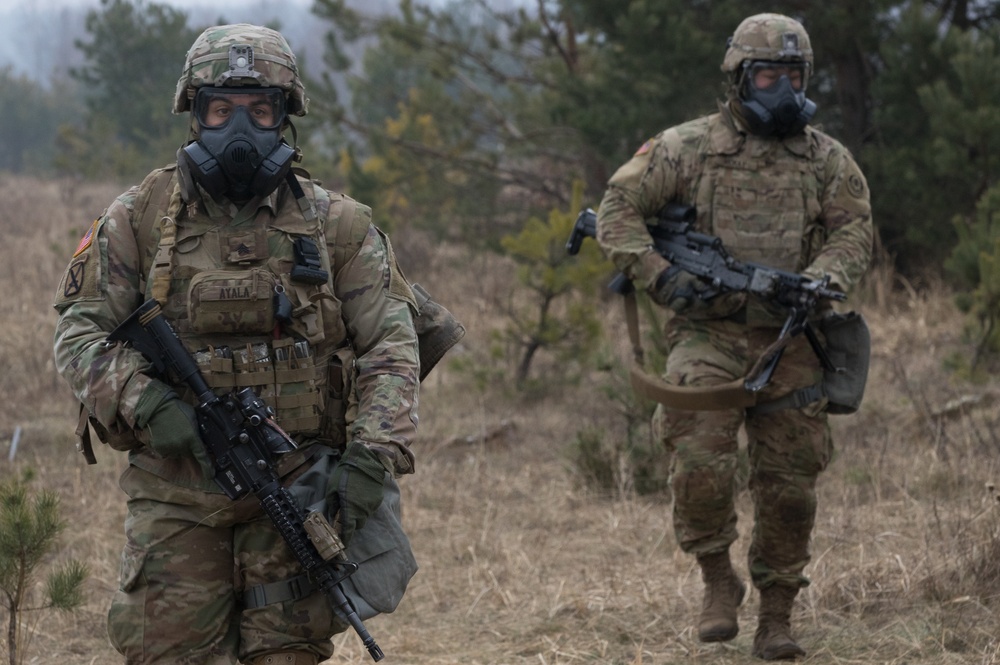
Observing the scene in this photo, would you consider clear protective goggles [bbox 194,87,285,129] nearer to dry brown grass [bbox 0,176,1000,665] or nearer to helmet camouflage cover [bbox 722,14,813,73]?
dry brown grass [bbox 0,176,1000,665]

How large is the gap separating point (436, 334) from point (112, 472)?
402 cm

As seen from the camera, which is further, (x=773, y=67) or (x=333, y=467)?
(x=773, y=67)

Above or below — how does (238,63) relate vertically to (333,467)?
above

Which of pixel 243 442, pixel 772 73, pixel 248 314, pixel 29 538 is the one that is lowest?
pixel 29 538

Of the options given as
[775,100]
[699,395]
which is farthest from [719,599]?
[775,100]

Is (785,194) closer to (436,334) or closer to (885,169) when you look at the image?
(436,334)

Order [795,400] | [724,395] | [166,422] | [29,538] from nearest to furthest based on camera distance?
[166,422] < [29,538] < [724,395] < [795,400]

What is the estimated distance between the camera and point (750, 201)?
459 centimetres

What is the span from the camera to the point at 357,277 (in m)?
3.25

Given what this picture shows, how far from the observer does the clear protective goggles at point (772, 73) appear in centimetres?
461

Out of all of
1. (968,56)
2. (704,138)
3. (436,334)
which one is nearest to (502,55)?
(968,56)

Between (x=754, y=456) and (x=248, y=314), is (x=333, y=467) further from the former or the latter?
(x=754, y=456)

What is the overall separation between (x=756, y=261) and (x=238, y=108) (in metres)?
2.17

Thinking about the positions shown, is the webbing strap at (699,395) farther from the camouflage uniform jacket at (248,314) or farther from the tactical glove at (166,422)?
the tactical glove at (166,422)
